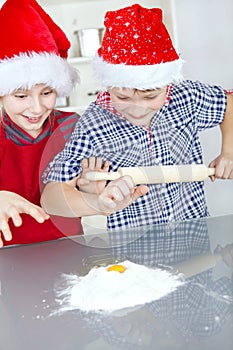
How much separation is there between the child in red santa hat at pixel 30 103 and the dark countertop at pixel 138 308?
0.79 feet

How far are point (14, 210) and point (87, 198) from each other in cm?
22

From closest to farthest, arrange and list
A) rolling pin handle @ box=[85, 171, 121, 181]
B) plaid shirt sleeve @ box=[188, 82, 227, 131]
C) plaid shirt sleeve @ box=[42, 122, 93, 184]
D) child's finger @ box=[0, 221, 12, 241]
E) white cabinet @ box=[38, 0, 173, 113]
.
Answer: child's finger @ box=[0, 221, 12, 241] < rolling pin handle @ box=[85, 171, 121, 181] < plaid shirt sleeve @ box=[42, 122, 93, 184] < plaid shirt sleeve @ box=[188, 82, 227, 131] < white cabinet @ box=[38, 0, 173, 113]

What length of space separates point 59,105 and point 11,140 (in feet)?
4.41

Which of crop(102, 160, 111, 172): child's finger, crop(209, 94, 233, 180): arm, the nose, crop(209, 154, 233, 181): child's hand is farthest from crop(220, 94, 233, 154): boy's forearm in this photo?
the nose

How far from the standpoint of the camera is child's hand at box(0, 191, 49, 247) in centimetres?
89

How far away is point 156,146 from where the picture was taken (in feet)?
3.92

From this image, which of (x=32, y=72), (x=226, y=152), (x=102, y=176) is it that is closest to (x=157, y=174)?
(x=102, y=176)

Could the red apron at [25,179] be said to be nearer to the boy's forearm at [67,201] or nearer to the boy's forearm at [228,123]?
the boy's forearm at [67,201]

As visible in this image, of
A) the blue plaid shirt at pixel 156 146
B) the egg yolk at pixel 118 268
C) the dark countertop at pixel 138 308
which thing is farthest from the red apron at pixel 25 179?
the egg yolk at pixel 118 268

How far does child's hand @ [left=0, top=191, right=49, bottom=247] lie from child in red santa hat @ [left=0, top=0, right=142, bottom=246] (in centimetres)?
21

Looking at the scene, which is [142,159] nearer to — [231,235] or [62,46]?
[231,235]

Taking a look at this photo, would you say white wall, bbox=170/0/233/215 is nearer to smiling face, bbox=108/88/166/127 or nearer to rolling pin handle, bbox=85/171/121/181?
smiling face, bbox=108/88/166/127

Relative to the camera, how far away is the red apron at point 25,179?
127 centimetres

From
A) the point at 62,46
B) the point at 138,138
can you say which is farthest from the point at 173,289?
the point at 62,46
